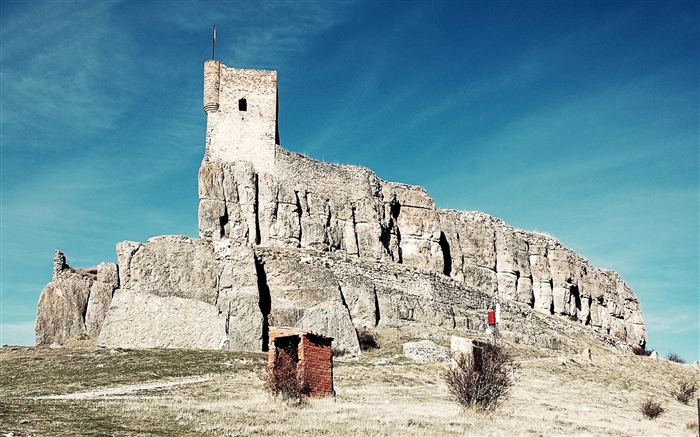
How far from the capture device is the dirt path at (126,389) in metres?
26.4

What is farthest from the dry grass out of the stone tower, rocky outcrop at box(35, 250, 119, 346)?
Answer: the stone tower

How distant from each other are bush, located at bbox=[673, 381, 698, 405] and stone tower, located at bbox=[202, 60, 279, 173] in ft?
99.4

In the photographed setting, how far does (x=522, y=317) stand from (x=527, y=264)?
1481 centimetres

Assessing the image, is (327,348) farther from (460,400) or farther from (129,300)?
(129,300)

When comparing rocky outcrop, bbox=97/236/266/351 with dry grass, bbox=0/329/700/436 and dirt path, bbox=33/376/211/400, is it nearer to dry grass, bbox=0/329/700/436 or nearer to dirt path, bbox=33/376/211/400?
dry grass, bbox=0/329/700/436

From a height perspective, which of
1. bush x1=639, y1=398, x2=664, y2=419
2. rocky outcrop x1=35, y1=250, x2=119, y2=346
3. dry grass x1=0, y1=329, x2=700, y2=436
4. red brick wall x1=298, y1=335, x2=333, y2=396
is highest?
rocky outcrop x1=35, y1=250, x2=119, y2=346

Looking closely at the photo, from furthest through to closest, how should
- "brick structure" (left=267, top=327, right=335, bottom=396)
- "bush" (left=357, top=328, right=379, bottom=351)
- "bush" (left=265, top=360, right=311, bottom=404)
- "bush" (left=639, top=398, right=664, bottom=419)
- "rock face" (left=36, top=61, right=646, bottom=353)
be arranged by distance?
1. "bush" (left=357, top=328, right=379, bottom=351)
2. "rock face" (left=36, top=61, right=646, bottom=353)
3. "bush" (left=639, top=398, right=664, bottom=419)
4. "brick structure" (left=267, top=327, right=335, bottom=396)
5. "bush" (left=265, top=360, right=311, bottom=404)

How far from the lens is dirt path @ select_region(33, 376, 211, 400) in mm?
26423

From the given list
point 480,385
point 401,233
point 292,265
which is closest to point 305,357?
point 480,385

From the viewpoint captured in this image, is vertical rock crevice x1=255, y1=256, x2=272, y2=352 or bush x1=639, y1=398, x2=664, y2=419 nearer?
bush x1=639, y1=398, x2=664, y2=419

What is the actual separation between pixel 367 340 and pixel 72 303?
56.1ft

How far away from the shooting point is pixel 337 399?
25.3m

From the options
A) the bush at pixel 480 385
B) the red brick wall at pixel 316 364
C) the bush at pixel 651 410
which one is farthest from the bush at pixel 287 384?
the bush at pixel 651 410

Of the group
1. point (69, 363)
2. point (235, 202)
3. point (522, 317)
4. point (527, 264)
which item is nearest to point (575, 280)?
point (527, 264)
